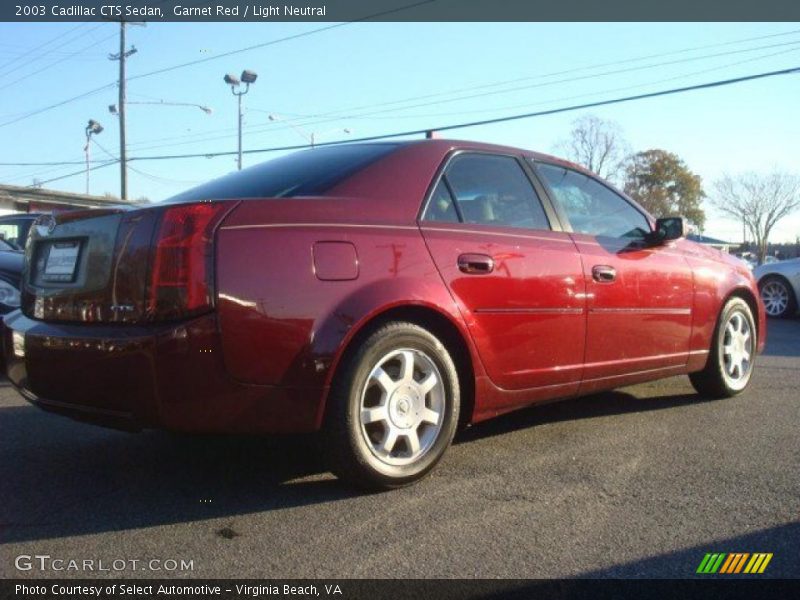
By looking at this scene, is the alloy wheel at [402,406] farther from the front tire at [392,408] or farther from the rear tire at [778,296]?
the rear tire at [778,296]

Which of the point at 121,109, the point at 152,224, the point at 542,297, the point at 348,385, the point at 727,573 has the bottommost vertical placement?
the point at 727,573

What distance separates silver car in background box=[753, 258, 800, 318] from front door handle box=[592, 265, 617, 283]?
9186 millimetres

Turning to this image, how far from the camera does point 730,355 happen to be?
528 centimetres

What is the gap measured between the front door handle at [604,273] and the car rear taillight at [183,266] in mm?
2184

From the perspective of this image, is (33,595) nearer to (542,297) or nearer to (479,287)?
(479,287)

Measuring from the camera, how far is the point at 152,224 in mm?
2885

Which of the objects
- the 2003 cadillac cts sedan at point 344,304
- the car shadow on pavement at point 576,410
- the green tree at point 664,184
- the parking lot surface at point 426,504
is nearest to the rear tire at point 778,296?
the car shadow on pavement at point 576,410

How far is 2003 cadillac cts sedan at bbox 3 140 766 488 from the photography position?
282 cm

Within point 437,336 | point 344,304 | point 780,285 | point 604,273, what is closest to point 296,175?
point 344,304

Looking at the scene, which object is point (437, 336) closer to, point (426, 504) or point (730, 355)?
point (426, 504)

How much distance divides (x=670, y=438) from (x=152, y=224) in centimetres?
298

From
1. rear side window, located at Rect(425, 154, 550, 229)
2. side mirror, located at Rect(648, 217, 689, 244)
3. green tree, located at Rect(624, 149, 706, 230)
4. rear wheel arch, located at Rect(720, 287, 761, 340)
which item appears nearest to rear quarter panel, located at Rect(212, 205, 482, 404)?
rear side window, located at Rect(425, 154, 550, 229)

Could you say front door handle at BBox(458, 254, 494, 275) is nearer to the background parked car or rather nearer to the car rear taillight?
the car rear taillight

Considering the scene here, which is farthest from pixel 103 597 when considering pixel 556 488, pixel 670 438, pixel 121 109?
pixel 121 109
